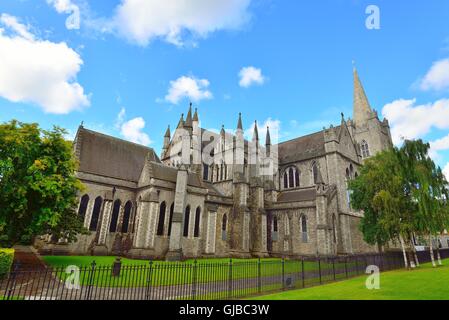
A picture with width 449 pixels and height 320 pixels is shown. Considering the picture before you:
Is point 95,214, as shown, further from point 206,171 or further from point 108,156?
point 206,171

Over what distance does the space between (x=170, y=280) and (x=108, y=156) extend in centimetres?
2103

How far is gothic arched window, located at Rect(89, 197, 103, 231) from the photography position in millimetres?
24495

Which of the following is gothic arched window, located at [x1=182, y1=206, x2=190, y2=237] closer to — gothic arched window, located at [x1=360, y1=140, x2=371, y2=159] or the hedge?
the hedge

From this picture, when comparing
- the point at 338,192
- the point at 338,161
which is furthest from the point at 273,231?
the point at 338,161

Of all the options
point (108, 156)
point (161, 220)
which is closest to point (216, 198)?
point (161, 220)

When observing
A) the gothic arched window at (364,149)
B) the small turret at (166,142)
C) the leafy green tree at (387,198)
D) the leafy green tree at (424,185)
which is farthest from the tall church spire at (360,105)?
the small turret at (166,142)

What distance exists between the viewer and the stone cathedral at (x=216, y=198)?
24.7m

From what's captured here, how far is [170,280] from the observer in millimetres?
11414

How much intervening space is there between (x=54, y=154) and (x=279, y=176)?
29579 mm

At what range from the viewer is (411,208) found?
20641mm

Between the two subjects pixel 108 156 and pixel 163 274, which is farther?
pixel 108 156

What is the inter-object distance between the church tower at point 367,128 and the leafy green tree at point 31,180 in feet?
148

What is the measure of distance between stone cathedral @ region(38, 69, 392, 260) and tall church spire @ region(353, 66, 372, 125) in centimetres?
1525

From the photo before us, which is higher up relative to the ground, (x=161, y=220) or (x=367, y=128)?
(x=367, y=128)
